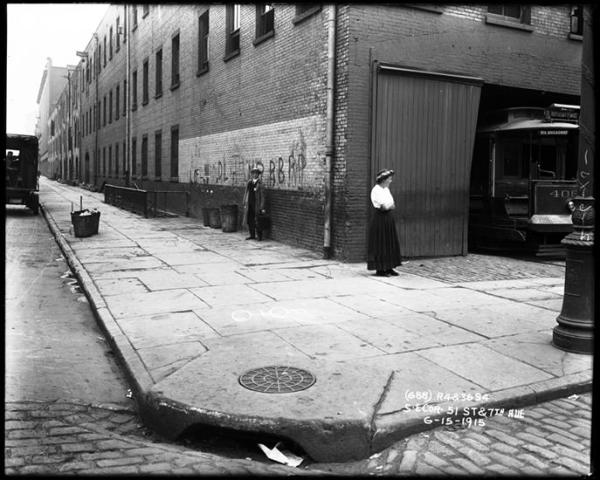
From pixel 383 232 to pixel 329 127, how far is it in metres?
2.94

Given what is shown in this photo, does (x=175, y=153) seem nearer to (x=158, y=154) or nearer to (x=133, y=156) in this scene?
(x=158, y=154)

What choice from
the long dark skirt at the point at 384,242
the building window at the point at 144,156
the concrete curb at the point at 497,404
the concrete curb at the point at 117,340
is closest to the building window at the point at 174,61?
the building window at the point at 144,156

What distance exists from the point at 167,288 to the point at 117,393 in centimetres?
386

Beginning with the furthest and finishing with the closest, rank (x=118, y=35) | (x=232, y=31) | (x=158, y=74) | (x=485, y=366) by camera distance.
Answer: (x=118, y=35), (x=158, y=74), (x=232, y=31), (x=485, y=366)

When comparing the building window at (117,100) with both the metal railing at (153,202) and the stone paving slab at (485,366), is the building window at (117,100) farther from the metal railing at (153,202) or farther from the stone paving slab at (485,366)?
the stone paving slab at (485,366)

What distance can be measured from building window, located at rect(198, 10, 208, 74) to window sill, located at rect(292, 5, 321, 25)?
759cm

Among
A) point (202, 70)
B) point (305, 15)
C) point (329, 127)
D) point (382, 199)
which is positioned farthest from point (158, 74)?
point (382, 199)

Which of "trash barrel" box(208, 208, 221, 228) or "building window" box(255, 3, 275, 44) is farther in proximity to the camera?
"trash barrel" box(208, 208, 221, 228)

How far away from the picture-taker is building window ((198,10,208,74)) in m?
20.0

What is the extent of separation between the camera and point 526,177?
13062mm

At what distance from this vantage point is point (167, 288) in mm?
8789

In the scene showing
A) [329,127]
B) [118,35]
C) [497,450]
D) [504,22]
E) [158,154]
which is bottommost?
[497,450]

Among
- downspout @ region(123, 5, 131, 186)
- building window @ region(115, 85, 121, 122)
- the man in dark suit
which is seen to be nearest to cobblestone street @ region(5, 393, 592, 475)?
the man in dark suit

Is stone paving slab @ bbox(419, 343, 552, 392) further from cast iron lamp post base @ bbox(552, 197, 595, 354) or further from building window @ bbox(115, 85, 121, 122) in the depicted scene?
building window @ bbox(115, 85, 121, 122)
